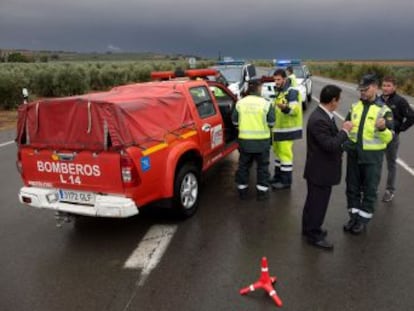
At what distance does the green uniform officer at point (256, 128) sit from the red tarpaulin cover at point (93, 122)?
1278 mm

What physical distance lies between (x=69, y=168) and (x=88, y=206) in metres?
0.50

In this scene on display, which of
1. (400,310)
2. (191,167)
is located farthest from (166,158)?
(400,310)

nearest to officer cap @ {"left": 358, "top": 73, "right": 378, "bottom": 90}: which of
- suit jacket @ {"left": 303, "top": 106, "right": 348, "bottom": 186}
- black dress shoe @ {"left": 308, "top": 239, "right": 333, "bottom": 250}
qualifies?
suit jacket @ {"left": 303, "top": 106, "right": 348, "bottom": 186}

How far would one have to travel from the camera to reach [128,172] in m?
4.31

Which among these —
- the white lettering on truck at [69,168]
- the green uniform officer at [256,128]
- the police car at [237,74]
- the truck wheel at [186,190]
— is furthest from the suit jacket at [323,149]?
the police car at [237,74]

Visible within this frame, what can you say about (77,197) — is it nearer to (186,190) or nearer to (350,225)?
(186,190)

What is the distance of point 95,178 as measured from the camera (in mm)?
4445

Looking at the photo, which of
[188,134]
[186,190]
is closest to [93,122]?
[188,134]

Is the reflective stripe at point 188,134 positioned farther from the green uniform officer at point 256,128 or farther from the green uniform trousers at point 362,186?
the green uniform trousers at point 362,186

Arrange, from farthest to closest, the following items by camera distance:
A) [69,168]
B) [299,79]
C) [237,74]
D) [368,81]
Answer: [299,79]
[237,74]
[69,168]
[368,81]

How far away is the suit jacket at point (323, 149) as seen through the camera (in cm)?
421

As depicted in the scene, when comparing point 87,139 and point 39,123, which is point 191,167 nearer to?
point 87,139

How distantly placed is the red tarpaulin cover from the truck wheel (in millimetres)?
627

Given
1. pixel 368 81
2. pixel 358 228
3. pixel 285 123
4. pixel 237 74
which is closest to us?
pixel 368 81
